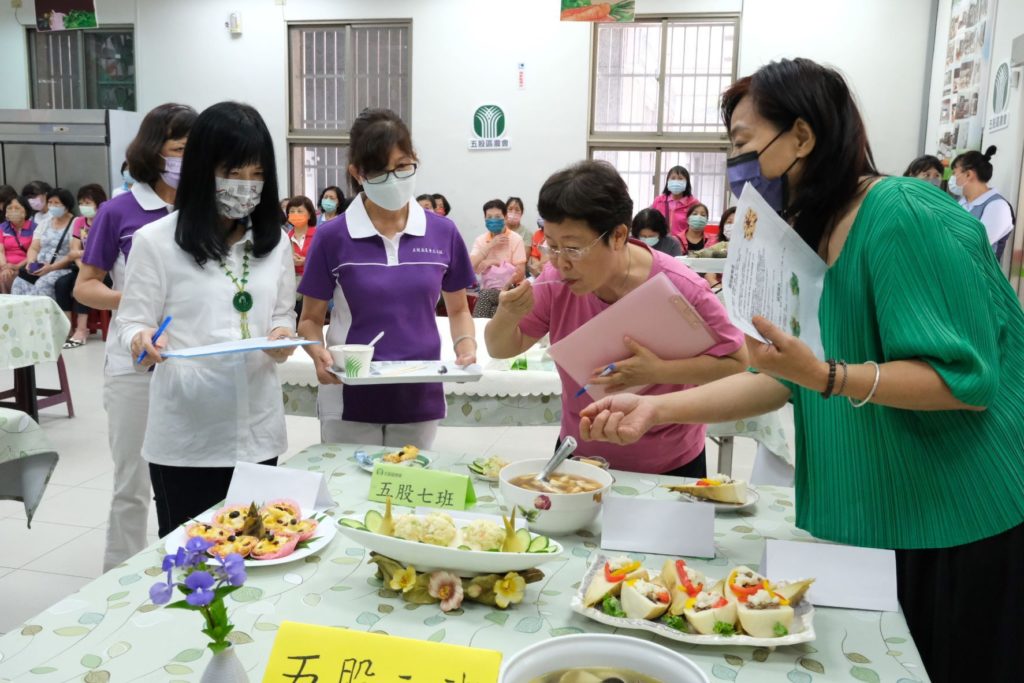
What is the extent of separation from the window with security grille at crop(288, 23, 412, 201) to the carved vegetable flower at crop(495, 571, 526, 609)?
28.7 ft

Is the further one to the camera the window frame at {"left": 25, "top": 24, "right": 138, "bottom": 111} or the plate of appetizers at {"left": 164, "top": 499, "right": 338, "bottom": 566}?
the window frame at {"left": 25, "top": 24, "right": 138, "bottom": 111}

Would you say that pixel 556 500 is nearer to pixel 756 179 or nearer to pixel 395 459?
pixel 395 459

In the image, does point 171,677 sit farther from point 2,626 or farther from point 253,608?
point 2,626

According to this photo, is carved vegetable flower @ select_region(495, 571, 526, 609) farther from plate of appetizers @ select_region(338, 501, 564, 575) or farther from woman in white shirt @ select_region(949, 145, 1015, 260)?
woman in white shirt @ select_region(949, 145, 1015, 260)

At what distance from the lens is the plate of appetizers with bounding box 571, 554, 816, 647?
1026mm

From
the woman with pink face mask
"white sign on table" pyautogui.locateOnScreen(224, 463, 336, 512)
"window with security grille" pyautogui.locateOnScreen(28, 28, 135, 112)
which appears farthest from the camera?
"window with security grille" pyautogui.locateOnScreen(28, 28, 135, 112)

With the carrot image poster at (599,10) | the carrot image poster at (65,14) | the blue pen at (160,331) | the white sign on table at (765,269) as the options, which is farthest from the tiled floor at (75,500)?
the carrot image poster at (65,14)

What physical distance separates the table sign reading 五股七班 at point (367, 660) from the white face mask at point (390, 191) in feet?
4.59

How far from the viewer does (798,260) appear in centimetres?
→ 118

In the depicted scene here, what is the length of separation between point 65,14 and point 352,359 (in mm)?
9265

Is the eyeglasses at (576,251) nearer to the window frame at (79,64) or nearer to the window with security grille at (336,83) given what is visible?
the window with security grille at (336,83)

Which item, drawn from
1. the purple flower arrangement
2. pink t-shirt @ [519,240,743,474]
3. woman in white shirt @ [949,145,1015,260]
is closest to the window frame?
woman in white shirt @ [949,145,1015,260]

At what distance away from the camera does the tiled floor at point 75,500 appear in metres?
2.84

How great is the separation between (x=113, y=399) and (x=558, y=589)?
159cm
